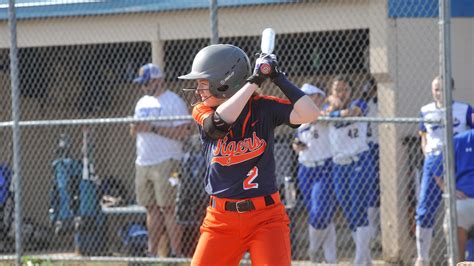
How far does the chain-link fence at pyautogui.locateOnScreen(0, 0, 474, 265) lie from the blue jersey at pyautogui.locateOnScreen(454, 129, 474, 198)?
0.51m

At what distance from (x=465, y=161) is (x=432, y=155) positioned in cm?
34

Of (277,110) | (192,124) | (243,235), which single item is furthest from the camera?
(192,124)

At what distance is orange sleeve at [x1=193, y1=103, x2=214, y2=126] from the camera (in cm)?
568

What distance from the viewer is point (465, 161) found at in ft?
27.9

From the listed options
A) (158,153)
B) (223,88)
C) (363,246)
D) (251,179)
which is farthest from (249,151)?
(158,153)

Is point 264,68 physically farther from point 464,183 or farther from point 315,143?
point 315,143

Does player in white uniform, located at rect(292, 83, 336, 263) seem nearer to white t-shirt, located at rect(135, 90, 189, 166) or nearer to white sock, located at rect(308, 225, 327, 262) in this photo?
white sock, located at rect(308, 225, 327, 262)

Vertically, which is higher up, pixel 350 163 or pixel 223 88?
pixel 223 88

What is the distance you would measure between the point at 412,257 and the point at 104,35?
435 cm

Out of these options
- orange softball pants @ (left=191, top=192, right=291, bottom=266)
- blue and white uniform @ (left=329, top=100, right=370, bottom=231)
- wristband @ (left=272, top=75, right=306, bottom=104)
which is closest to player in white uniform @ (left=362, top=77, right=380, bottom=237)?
blue and white uniform @ (left=329, top=100, right=370, bottom=231)

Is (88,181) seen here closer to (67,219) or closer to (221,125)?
(67,219)

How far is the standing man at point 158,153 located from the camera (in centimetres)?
968

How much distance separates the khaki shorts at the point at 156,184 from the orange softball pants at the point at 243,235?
4110 millimetres

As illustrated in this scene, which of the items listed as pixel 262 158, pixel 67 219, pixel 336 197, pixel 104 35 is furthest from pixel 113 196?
pixel 262 158
